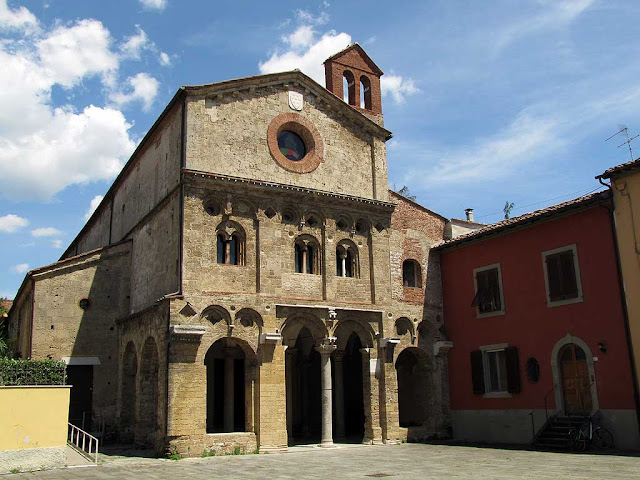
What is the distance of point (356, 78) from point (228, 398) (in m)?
14.7

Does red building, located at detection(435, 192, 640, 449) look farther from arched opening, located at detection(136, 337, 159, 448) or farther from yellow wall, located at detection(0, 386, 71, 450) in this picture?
yellow wall, located at detection(0, 386, 71, 450)

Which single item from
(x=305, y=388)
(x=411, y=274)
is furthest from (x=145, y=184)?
(x=411, y=274)

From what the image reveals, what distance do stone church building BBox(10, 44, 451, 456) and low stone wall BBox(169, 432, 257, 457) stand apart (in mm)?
41

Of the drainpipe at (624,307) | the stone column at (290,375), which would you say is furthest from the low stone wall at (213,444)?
the drainpipe at (624,307)

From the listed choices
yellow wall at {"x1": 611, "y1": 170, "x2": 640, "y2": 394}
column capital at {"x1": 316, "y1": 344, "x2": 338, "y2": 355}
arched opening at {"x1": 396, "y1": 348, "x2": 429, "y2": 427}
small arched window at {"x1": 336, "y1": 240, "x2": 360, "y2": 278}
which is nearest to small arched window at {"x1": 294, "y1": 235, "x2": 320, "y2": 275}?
small arched window at {"x1": 336, "y1": 240, "x2": 360, "y2": 278}

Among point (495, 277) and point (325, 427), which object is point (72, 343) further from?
point (495, 277)

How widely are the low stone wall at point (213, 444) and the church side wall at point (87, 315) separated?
613 cm

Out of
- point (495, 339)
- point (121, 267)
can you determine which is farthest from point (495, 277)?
point (121, 267)

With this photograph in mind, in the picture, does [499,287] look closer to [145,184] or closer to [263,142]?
[263,142]

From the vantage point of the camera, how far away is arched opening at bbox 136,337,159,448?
21.7m

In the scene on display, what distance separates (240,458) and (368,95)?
649 inches

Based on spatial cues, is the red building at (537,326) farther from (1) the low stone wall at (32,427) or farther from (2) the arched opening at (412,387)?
(1) the low stone wall at (32,427)

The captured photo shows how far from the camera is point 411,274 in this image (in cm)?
2606

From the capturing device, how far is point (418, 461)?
57.0 feet
